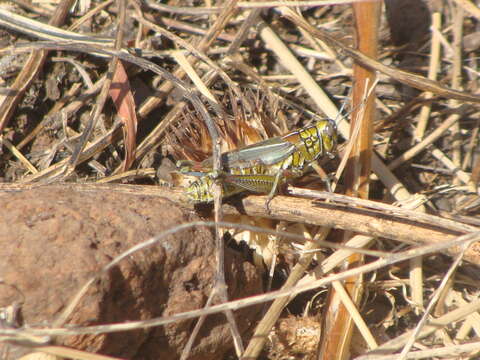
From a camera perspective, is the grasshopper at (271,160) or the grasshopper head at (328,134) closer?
the grasshopper at (271,160)

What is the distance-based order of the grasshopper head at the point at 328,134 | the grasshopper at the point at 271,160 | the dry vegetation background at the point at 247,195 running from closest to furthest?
the dry vegetation background at the point at 247,195 → the grasshopper at the point at 271,160 → the grasshopper head at the point at 328,134

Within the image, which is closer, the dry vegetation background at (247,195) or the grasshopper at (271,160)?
the dry vegetation background at (247,195)

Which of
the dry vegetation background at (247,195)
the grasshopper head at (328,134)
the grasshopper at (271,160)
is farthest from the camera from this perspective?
the grasshopper head at (328,134)

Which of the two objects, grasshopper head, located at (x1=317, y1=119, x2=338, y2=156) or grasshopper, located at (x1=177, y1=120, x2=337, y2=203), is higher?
grasshopper head, located at (x1=317, y1=119, x2=338, y2=156)

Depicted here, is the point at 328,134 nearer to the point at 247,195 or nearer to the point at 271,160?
the point at 271,160

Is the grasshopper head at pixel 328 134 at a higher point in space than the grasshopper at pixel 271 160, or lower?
higher

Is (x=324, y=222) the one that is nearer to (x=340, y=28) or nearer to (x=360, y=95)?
(x=360, y=95)

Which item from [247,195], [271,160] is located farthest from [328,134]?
[247,195]
